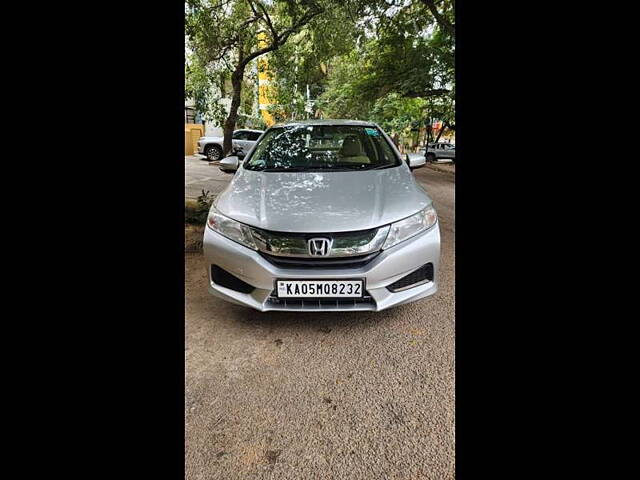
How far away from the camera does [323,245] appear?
7.87 feet

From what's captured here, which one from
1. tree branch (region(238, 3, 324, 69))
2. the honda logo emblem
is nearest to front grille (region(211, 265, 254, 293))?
the honda logo emblem

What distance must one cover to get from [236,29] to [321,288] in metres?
6.29

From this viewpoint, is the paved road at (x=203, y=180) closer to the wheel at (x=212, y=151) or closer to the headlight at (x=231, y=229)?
the wheel at (x=212, y=151)

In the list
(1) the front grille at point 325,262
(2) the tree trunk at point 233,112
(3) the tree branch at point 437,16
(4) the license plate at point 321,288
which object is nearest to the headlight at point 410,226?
(1) the front grille at point 325,262

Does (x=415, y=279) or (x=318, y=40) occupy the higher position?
(x=318, y=40)

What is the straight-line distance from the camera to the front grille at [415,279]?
2531 mm

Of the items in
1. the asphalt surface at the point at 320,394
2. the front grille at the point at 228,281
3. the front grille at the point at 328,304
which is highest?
the front grille at the point at 228,281

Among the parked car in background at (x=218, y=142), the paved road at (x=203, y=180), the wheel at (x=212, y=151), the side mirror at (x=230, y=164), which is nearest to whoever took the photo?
the side mirror at (x=230, y=164)

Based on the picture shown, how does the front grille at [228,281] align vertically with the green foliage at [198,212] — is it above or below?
below

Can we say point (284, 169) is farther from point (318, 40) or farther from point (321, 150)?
point (318, 40)

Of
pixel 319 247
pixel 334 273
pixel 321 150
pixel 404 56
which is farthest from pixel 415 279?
pixel 404 56

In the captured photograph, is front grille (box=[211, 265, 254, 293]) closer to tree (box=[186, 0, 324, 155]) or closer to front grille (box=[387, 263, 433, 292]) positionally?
front grille (box=[387, 263, 433, 292])

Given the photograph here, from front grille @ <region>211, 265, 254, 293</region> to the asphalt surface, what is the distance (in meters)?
0.33
